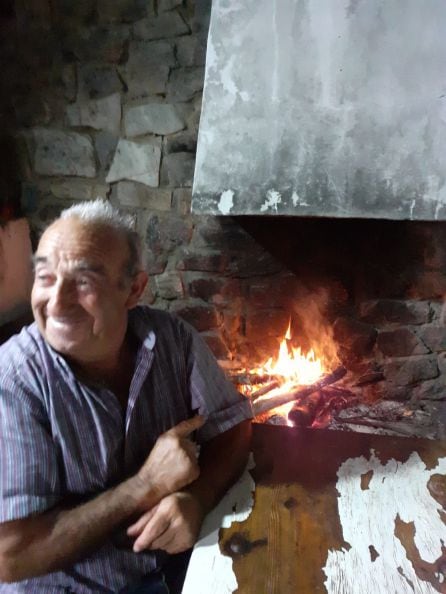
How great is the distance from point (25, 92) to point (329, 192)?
1518 mm

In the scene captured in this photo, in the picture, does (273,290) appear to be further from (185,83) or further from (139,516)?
(139,516)

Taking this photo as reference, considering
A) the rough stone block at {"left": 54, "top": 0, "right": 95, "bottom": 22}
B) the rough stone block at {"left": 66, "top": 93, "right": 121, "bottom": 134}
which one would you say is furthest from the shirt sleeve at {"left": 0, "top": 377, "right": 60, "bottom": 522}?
the rough stone block at {"left": 54, "top": 0, "right": 95, "bottom": 22}

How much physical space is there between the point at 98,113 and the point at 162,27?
1.48 ft

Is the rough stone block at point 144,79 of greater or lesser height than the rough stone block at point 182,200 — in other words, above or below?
above

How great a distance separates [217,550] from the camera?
1.00 m

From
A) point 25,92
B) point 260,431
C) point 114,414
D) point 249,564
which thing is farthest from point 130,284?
point 25,92

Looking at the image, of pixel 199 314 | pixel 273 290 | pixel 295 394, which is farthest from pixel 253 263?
pixel 295 394

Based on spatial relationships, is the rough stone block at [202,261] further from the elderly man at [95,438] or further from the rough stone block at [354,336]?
the elderly man at [95,438]

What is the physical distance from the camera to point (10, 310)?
7.13 ft

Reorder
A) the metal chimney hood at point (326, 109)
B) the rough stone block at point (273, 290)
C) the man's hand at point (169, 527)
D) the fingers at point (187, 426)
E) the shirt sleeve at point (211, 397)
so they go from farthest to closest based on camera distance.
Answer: the rough stone block at point (273, 290) → the metal chimney hood at point (326, 109) → the shirt sleeve at point (211, 397) → the fingers at point (187, 426) → the man's hand at point (169, 527)

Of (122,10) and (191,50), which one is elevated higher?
(122,10)

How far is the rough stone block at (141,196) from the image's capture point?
2260 millimetres

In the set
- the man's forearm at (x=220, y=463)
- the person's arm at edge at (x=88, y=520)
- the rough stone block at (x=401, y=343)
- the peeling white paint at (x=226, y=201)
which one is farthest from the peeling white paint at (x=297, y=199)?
the rough stone block at (x=401, y=343)

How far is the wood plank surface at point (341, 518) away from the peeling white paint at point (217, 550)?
0.02m
